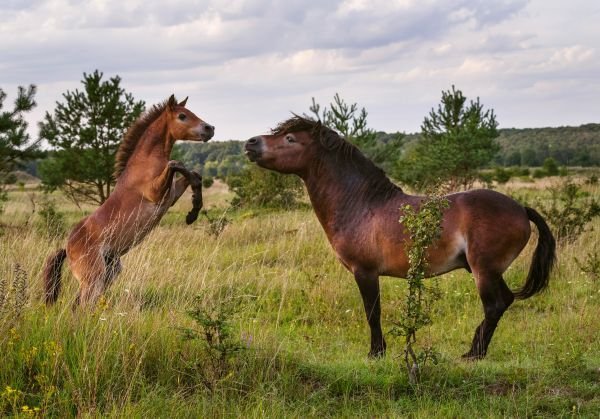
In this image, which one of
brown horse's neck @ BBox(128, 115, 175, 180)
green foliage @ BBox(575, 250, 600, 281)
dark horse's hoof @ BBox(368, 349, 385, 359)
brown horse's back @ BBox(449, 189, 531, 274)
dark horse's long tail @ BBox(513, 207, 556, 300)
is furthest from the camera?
green foliage @ BBox(575, 250, 600, 281)

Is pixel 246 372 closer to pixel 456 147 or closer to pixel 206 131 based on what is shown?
pixel 206 131

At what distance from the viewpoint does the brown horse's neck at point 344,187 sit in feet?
20.7

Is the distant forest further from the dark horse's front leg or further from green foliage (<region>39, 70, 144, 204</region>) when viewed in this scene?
the dark horse's front leg

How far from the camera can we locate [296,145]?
253 inches

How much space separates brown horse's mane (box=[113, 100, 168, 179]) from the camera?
745cm

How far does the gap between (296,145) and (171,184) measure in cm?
160

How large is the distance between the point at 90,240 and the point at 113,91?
48.3 ft

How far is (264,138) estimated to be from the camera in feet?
21.0

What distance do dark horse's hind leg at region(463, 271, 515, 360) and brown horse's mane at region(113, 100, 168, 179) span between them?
13.6 feet

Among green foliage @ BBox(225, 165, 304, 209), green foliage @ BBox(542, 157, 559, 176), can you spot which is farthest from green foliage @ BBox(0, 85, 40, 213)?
green foliage @ BBox(542, 157, 559, 176)

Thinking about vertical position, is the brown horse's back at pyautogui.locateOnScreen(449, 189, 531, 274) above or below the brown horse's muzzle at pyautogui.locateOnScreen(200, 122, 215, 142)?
below

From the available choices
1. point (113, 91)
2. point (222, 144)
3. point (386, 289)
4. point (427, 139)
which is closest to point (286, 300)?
point (386, 289)

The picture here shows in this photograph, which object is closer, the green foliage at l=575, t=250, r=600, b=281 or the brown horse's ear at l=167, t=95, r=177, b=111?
the brown horse's ear at l=167, t=95, r=177, b=111

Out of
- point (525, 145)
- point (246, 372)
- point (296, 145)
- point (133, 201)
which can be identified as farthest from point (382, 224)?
point (525, 145)
